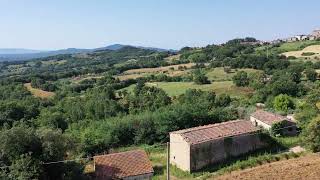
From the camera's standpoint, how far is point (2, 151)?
25188 mm

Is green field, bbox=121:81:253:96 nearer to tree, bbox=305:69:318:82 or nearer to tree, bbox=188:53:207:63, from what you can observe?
tree, bbox=305:69:318:82

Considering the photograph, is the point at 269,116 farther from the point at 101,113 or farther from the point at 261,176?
the point at 101,113

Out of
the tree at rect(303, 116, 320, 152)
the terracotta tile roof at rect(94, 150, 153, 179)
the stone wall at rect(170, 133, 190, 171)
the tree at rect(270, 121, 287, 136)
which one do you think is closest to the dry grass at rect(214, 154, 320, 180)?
the tree at rect(303, 116, 320, 152)

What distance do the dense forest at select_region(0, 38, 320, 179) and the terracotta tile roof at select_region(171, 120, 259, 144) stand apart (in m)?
4.34

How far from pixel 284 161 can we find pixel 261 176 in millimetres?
4745

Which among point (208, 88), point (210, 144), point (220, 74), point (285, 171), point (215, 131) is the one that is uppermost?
point (215, 131)

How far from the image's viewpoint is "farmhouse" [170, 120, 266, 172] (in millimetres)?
29984

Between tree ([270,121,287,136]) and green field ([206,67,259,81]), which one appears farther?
green field ([206,67,259,81])

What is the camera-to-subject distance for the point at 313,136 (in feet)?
99.2

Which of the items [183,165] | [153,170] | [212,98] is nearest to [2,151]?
[153,170]

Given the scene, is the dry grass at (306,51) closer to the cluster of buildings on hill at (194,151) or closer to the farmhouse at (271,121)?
the farmhouse at (271,121)

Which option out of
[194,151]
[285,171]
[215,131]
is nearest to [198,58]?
[215,131]

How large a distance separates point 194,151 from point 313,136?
8.21 m

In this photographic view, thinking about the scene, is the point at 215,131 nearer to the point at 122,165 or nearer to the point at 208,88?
the point at 122,165
